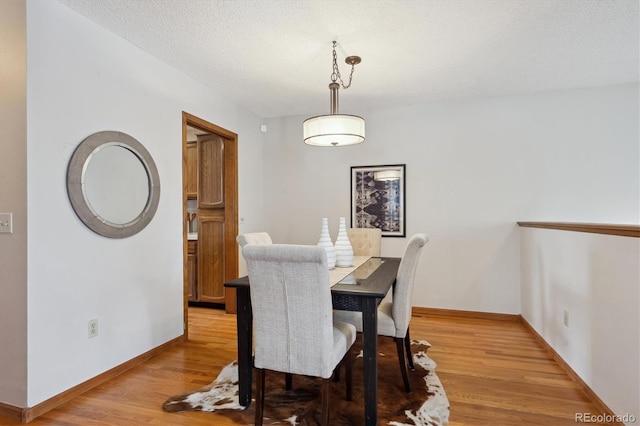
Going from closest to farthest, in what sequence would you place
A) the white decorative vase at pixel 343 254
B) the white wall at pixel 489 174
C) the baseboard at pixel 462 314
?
1. the white decorative vase at pixel 343 254
2. the white wall at pixel 489 174
3. the baseboard at pixel 462 314

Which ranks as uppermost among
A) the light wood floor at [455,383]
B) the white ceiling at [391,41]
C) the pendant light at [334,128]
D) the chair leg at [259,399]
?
the white ceiling at [391,41]

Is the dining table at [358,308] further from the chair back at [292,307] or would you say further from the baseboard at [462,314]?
the baseboard at [462,314]

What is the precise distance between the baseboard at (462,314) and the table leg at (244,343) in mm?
2394

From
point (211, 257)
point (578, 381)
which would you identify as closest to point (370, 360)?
point (578, 381)

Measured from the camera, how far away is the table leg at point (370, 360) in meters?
1.74

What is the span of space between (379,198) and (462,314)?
1.58 m

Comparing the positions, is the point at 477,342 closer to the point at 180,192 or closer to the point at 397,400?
the point at 397,400

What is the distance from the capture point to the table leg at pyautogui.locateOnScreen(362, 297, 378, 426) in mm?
1737

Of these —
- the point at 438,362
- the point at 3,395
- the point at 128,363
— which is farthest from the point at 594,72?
the point at 3,395

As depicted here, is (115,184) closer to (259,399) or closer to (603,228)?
(259,399)

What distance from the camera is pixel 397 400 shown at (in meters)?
2.03

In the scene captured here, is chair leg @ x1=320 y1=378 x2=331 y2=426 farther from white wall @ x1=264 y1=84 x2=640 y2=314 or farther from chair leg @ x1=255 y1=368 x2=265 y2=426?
white wall @ x1=264 y1=84 x2=640 y2=314

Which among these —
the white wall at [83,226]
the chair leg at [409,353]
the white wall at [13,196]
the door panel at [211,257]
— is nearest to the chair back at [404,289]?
the chair leg at [409,353]

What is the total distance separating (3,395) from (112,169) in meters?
1.46
